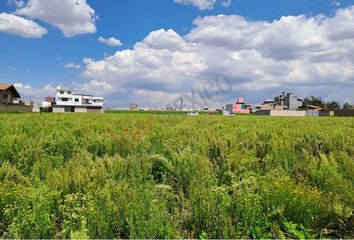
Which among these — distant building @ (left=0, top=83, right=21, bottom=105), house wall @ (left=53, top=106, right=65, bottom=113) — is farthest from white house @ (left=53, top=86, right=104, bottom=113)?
distant building @ (left=0, top=83, right=21, bottom=105)

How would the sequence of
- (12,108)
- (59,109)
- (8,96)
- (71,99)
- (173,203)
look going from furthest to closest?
(71,99) → (59,109) → (8,96) → (12,108) → (173,203)

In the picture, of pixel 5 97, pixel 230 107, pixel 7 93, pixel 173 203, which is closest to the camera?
pixel 173 203

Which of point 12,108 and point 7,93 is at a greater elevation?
point 7,93

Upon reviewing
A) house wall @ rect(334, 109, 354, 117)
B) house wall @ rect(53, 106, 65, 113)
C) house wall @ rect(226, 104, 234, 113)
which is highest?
house wall @ rect(226, 104, 234, 113)

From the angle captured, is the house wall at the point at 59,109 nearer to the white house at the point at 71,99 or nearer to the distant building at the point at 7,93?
the white house at the point at 71,99

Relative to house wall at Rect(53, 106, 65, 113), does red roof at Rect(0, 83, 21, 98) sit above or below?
above

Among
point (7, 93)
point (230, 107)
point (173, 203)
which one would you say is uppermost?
point (230, 107)

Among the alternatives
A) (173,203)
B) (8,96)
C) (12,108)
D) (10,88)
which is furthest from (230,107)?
(173,203)

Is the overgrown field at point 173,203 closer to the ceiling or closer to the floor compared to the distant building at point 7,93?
closer to the floor

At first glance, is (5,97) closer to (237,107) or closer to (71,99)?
(71,99)

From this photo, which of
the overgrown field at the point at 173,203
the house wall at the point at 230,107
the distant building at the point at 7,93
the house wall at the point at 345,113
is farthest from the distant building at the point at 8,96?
the house wall at the point at 345,113

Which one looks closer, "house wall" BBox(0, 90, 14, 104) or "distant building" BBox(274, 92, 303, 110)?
"house wall" BBox(0, 90, 14, 104)

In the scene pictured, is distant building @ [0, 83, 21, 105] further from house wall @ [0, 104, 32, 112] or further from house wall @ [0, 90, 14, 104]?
house wall @ [0, 104, 32, 112]

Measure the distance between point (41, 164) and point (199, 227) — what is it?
3.17 m
